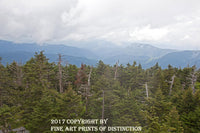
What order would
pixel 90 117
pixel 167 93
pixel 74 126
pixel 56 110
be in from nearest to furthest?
pixel 74 126, pixel 56 110, pixel 90 117, pixel 167 93

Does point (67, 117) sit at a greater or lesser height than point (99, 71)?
lesser

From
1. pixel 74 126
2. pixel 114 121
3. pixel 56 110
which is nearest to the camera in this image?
pixel 74 126

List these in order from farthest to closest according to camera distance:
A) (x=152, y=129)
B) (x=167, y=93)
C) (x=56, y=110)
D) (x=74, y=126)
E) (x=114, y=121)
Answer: (x=167, y=93) < (x=114, y=121) < (x=56, y=110) < (x=74, y=126) < (x=152, y=129)

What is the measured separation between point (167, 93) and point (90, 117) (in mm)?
23378

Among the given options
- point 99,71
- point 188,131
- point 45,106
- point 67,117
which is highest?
point 99,71

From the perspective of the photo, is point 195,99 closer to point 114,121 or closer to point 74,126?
point 114,121

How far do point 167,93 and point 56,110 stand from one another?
1132 inches

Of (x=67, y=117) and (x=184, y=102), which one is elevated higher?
(x=184, y=102)

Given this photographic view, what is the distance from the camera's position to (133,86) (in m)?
40.8

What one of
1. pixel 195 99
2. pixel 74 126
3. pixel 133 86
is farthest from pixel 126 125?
pixel 133 86

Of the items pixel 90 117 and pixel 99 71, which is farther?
pixel 99 71

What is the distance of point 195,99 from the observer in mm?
18172

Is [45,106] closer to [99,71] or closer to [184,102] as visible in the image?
[184,102]

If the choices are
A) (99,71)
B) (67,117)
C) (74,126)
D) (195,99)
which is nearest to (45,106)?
(67,117)
